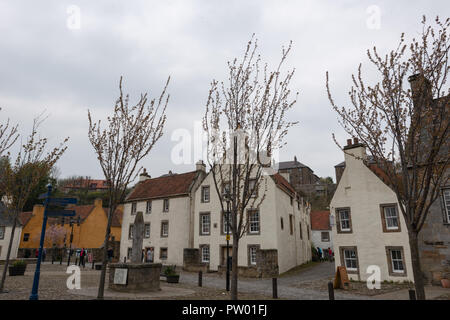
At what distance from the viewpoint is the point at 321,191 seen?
84375 mm

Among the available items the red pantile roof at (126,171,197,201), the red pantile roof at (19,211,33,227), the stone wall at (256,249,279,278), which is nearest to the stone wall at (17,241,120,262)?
the red pantile roof at (19,211,33,227)

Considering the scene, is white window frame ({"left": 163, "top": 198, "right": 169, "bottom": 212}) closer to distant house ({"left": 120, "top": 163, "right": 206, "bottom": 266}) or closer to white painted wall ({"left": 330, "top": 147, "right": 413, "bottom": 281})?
distant house ({"left": 120, "top": 163, "right": 206, "bottom": 266})

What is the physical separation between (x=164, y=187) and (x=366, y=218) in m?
22.5

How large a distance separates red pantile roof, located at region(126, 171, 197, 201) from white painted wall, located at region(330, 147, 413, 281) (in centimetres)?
1651

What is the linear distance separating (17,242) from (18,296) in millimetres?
38992

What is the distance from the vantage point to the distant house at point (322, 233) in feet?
160

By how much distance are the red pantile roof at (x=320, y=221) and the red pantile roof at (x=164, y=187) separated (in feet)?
90.0

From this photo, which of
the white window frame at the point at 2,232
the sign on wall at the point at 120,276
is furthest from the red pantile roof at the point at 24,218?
the sign on wall at the point at 120,276

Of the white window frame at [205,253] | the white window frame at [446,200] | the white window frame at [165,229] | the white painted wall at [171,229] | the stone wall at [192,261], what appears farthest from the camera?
the white window frame at [165,229]

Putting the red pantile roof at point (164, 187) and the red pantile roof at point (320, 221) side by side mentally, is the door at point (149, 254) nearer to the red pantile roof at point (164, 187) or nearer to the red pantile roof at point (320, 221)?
the red pantile roof at point (164, 187)

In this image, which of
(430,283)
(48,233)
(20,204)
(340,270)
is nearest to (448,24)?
(340,270)

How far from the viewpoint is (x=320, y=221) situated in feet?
167

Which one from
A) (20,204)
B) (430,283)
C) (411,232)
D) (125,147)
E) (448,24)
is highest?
(448,24)
